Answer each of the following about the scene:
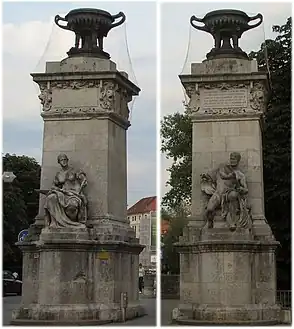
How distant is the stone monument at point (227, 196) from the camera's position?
46.2 ft

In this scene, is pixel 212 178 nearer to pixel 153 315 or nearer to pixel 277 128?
pixel 153 315

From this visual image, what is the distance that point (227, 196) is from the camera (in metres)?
14.2

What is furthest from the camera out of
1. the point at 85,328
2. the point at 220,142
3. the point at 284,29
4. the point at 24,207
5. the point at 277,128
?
the point at 24,207

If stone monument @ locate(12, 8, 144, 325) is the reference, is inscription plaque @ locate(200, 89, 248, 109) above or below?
above

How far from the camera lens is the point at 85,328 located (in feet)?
42.5

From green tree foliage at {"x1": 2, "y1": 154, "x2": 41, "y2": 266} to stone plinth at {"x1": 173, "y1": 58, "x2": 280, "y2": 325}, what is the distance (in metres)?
9.60

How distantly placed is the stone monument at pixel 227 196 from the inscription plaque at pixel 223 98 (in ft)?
0.07

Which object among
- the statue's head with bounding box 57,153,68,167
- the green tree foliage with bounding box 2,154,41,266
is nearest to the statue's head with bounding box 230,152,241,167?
the statue's head with bounding box 57,153,68,167

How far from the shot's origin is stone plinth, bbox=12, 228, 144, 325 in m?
13.9

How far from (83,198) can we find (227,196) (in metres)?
2.82

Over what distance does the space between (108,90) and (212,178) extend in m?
2.80

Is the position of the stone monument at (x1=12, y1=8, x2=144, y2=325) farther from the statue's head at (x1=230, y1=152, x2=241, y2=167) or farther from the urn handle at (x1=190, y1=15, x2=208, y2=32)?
the statue's head at (x1=230, y1=152, x2=241, y2=167)

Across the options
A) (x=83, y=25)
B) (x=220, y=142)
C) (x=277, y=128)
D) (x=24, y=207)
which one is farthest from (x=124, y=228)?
(x=24, y=207)

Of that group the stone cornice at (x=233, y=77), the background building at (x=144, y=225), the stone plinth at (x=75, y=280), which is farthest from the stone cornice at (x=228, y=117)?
the stone plinth at (x=75, y=280)
